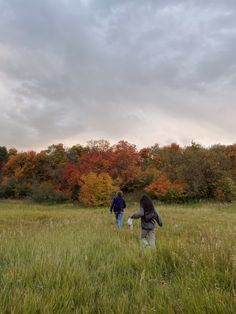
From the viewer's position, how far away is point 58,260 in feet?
18.6

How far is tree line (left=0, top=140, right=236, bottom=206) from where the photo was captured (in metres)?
53.5

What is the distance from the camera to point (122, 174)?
62750 mm

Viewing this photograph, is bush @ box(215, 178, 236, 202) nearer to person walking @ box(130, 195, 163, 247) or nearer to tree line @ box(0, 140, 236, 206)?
tree line @ box(0, 140, 236, 206)

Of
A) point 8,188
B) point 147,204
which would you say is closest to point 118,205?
point 147,204

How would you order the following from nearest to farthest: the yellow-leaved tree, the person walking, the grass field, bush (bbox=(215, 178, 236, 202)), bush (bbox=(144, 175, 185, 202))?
the grass field → the person walking → the yellow-leaved tree → bush (bbox=(215, 178, 236, 202)) → bush (bbox=(144, 175, 185, 202))

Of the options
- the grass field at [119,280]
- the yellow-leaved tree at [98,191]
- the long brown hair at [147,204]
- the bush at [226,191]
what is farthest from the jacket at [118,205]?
the bush at [226,191]

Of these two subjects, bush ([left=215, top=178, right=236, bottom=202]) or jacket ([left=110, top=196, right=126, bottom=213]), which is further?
bush ([left=215, top=178, right=236, bottom=202])

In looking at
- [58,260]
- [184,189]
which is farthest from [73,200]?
[58,260]

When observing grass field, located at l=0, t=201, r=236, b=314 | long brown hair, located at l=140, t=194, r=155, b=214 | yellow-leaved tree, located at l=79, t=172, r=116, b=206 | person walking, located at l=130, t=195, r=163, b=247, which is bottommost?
grass field, located at l=0, t=201, r=236, b=314

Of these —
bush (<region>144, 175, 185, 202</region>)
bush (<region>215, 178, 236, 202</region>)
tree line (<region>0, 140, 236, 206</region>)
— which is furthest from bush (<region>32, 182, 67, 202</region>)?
bush (<region>215, 178, 236, 202</region>)

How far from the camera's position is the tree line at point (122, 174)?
53531 millimetres

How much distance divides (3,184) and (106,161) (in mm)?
27043

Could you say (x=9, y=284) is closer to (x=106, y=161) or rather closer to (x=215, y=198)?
(x=215, y=198)

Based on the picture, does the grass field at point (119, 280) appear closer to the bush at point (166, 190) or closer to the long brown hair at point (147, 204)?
the long brown hair at point (147, 204)
